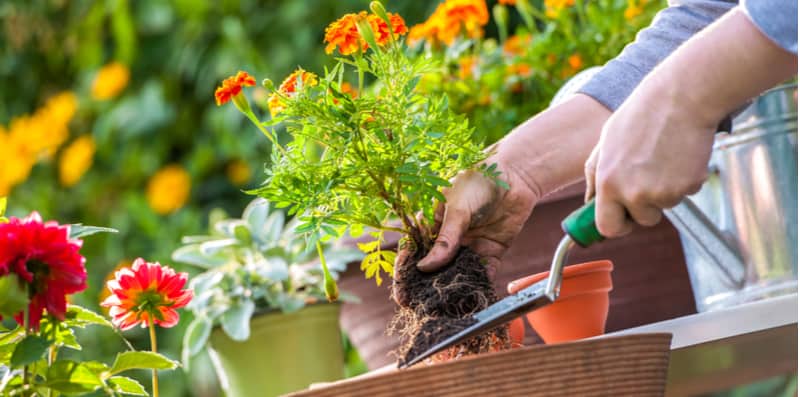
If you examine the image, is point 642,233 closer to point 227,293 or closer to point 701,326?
point 701,326

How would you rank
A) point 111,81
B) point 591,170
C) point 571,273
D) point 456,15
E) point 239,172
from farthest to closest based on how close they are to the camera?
point 111,81 < point 239,172 < point 456,15 < point 571,273 < point 591,170

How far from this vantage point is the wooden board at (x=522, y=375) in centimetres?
70

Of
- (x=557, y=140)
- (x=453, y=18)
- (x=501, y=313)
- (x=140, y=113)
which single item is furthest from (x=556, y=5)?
(x=140, y=113)

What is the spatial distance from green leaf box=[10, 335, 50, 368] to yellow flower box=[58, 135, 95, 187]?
6.79 feet

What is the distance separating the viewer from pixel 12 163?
2.88 metres

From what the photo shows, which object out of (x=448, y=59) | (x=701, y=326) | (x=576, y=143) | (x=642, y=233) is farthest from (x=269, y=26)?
(x=701, y=326)

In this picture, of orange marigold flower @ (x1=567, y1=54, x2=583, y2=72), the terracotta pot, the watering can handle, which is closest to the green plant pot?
the terracotta pot

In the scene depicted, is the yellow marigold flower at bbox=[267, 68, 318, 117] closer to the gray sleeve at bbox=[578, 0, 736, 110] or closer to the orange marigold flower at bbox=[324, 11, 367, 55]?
the orange marigold flower at bbox=[324, 11, 367, 55]

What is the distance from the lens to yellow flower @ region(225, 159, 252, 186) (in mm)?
2681

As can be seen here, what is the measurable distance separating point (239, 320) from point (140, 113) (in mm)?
1435

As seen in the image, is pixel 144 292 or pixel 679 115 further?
pixel 144 292

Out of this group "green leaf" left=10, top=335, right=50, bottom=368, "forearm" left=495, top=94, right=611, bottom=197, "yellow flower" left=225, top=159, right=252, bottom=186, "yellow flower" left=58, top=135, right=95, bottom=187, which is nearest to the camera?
"green leaf" left=10, top=335, right=50, bottom=368

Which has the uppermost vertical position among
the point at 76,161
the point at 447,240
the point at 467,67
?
the point at 76,161

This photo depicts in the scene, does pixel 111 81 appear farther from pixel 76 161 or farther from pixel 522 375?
pixel 522 375
